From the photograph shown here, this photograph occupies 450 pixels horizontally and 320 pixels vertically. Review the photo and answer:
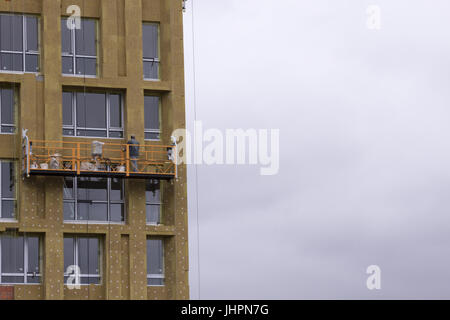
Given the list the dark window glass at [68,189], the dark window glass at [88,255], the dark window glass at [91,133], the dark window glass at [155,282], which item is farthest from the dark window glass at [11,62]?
the dark window glass at [155,282]

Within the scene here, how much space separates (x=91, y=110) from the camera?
66.8 metres

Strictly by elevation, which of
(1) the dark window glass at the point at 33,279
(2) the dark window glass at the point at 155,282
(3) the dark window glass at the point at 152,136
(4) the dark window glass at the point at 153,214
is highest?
(3) the dark window glass at the point at 152,136

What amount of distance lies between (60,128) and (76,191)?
304cm

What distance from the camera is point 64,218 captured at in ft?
214

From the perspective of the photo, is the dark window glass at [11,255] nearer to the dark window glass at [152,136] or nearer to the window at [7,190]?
the window at [7,190]

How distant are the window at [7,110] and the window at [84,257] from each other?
576 centimetres

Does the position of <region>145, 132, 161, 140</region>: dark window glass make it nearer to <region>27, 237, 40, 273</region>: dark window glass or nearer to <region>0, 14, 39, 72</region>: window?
<region>0, 14, 39, 72</region>: window

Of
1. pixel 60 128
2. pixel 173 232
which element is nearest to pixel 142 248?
pixel 173 232

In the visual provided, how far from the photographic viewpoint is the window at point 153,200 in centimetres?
6681

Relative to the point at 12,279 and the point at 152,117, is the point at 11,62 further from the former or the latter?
the point at 12,279

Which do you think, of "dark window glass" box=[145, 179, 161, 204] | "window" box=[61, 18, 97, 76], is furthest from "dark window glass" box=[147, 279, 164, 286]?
"window" box=[61, 18, 97, 76]

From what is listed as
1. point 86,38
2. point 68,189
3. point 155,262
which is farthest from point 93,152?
point 155,262
